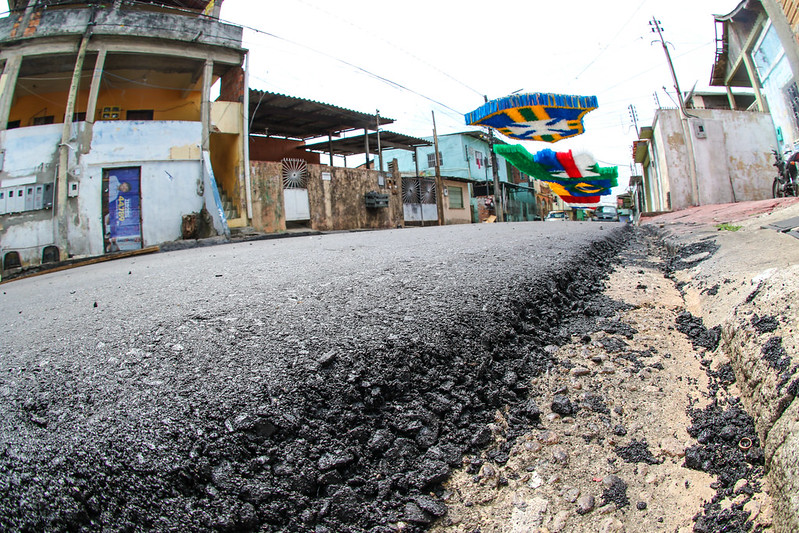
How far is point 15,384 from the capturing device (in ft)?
4.40

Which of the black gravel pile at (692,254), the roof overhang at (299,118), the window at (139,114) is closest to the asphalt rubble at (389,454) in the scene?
the black gravel pile at (692,254)

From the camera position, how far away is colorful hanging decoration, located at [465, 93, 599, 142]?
9.17 m

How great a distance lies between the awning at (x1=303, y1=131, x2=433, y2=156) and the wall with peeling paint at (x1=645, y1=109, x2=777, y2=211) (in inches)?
369

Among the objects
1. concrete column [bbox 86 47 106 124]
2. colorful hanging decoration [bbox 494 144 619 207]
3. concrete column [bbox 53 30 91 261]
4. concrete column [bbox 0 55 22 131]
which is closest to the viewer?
concrete column [bbox 53 30 91 261]

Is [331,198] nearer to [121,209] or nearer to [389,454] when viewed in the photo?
[121,209]

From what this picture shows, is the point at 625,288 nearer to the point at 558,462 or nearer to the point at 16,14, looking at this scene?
the point at 558,462

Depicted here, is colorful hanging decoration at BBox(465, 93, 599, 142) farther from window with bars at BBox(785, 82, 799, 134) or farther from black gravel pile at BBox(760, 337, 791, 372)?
black gravel pile at BBox(760, 337, 791, 372)

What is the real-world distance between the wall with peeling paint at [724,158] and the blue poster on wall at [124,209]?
14.9m

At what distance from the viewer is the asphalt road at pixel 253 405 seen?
917mm

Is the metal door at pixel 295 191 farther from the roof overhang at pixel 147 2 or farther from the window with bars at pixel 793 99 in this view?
the window with bars at pixel 793 99

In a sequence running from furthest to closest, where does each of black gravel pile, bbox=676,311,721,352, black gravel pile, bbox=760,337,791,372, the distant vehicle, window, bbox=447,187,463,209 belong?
1. the distant vehicle
2. window, bbox=447,187,463,209
3. black gravel pile, bbox=676,311,721,352
4. black gravel pile, bbox=760,337,791,372

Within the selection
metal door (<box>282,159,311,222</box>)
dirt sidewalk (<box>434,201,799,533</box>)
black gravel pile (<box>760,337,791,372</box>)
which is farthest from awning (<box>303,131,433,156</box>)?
black gravel pile (<box>760,337,791,372</box>)

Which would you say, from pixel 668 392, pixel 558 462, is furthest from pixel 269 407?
pixel 668 392

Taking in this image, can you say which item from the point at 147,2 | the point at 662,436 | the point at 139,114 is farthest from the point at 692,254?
the point at 147,2
